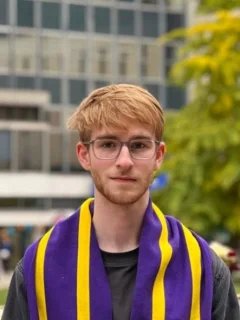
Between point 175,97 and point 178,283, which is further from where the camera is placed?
point 175,97

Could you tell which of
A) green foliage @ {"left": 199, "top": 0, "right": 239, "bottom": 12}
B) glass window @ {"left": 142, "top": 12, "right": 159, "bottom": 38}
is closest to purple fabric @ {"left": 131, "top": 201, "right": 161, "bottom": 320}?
green foliage @ {"left": 199, "top": 0, "right": 239, "bottom": 12}

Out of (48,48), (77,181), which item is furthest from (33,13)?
(77,181)

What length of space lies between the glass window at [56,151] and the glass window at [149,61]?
4.14 m

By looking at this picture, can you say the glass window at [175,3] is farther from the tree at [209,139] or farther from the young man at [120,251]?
the young man at [120,251]

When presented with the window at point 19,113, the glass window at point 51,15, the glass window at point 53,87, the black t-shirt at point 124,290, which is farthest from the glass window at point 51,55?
the black t-shirt at point 124,290

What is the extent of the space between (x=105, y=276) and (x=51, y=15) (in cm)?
3823

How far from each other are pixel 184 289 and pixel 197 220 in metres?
22.6

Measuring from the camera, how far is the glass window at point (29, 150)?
131ft

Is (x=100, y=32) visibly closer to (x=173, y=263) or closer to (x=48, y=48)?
(x=48, y=48)

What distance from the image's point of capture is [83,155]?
126 inches

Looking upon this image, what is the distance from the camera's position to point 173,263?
3176 millimetres

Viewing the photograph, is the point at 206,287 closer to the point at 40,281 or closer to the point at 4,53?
the point at 40,281

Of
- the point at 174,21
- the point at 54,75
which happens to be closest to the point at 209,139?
the point at 54,75

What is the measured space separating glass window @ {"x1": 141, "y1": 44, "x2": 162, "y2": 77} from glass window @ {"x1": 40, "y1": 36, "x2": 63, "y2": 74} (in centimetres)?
316
